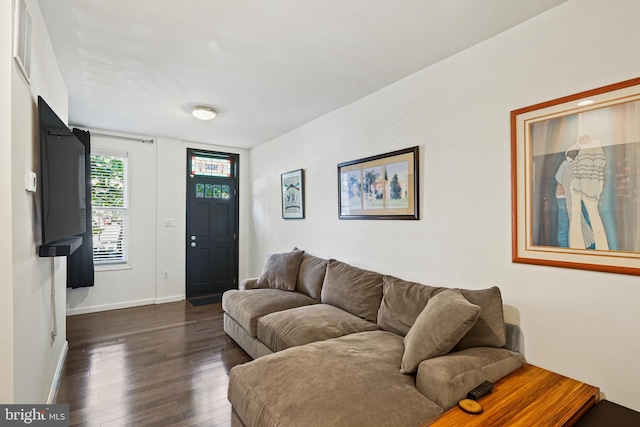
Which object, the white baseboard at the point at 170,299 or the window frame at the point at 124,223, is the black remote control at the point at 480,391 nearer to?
the white baseboard at the point at 170,299

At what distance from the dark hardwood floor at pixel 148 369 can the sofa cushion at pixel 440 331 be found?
4.33 ft

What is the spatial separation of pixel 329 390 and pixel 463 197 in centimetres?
159

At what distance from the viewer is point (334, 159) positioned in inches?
142

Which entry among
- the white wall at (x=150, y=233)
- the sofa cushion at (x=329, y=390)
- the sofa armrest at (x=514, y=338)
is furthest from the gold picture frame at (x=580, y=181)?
the white wall at (x=150, y=233)

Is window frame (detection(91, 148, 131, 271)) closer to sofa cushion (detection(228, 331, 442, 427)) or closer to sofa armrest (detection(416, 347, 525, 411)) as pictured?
sofa cushion (detection(228, 331, 442, 427))

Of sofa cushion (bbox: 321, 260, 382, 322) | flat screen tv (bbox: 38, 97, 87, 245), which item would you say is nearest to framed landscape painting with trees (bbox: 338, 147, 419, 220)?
sofa cushion (bbox: 321, 260, 382, 322)

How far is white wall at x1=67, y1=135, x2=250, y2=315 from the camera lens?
4535mm

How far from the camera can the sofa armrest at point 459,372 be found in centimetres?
151

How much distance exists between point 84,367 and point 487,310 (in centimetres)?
338

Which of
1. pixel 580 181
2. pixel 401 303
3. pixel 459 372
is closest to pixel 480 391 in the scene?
pixel 459 372

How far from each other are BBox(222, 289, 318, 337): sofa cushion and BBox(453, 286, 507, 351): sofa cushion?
1694 millimetres

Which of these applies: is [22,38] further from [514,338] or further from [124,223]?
[124,223]

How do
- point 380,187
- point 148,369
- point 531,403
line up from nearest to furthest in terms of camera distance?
point 531,403, point 148,369, point 380,187

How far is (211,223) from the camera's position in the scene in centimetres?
538
